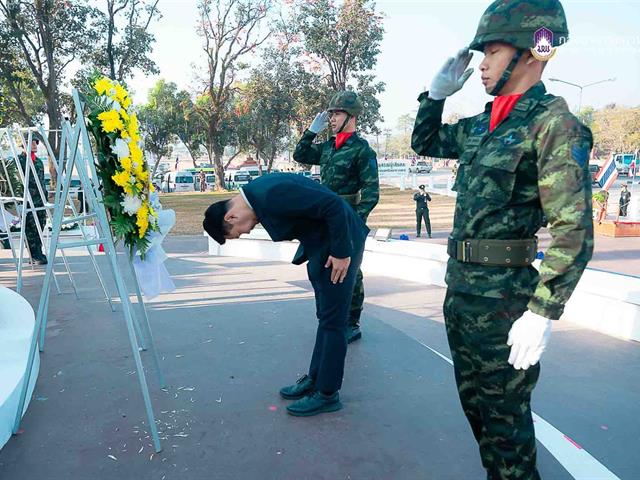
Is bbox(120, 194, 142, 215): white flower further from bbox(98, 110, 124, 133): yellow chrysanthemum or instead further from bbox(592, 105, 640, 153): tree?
→ bbox(592, 105, 640, 153): tree

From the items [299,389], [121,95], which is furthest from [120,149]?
[299,389]

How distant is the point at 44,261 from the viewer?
25.1 feet

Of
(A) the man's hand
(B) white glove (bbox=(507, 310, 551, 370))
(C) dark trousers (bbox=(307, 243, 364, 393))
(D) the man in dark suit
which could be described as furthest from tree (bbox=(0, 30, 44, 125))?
(B) white glove (bbox=(507, 310, 551, 370))

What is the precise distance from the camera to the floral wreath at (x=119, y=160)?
2.60m

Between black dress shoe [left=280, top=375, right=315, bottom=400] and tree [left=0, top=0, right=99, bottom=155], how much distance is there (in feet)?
56.4

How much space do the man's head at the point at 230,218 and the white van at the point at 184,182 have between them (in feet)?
114

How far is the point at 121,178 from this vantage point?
2.61 meters

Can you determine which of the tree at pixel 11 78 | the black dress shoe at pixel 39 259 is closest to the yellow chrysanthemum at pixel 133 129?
the black dress shoe at pixel 39 259

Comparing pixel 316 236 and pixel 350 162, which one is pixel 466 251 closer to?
pixel 316 236

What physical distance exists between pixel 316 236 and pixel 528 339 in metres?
1.42

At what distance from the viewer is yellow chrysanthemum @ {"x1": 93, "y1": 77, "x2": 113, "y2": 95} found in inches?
106

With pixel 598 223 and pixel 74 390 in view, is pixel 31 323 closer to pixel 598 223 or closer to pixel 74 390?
pixel 74 390

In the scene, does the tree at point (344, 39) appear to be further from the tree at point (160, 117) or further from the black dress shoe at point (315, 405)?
the black dress shoe at point (315, 405)

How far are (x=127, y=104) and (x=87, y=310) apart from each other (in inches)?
117
